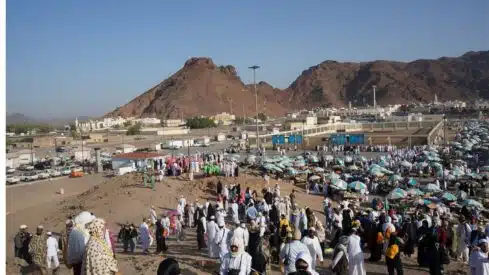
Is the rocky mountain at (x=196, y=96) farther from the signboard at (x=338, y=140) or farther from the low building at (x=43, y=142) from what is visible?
the signboard at (x=338, y=140)

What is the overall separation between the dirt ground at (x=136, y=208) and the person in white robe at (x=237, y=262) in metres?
3.99

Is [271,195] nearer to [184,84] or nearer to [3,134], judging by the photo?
[3,134]

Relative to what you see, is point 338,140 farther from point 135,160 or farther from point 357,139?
point 135,160

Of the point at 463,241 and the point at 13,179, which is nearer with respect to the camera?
the point at 463,241

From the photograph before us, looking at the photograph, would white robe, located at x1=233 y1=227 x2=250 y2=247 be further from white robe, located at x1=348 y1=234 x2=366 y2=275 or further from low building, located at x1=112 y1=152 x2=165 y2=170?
low building, located at x1=112 y1=152 x2=165 y2=170

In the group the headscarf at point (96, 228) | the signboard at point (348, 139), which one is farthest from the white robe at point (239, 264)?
the signboard at point (348, 139)

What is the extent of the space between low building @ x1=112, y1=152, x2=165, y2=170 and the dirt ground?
3.96 metres

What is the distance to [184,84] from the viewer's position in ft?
563

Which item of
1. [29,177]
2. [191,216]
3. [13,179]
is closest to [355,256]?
[191,216]

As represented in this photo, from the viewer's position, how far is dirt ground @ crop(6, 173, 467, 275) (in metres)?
8.84

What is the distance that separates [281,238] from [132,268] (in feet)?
9.85

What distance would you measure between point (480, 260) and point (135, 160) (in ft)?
74.5

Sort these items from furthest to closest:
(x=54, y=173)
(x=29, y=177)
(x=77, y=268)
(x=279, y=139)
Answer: (x=279, y=139)
(x=54, y=173)
(x=29, y=177)
(x=77, y=268)

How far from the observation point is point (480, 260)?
6.77m
